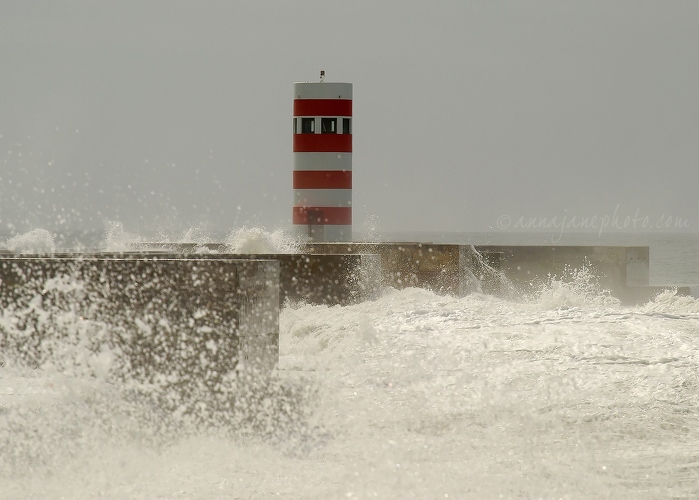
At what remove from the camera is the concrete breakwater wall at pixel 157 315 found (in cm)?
416

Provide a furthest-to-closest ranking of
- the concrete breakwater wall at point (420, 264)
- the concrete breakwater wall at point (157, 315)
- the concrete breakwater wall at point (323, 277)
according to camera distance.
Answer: the concrete breakwater wall at point (420, 264) → the concrete breakwater wall at point (323, 277) → the concrete breakwater wall at point (157, 315)

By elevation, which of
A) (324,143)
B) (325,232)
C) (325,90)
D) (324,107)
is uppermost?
(325,90)

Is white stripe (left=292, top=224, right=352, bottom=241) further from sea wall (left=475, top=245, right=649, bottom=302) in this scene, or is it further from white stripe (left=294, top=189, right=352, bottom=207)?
sea wall (left=475, top=245, right=649, bottom=302)

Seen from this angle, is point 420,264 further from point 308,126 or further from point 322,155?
point 308,126

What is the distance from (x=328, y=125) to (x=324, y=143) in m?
0.20

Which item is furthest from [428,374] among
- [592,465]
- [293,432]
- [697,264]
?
[697,264]

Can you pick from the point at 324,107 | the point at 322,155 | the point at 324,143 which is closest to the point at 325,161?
the point at 322,155

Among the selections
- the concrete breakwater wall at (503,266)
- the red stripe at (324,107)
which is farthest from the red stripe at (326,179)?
the concrete breakwater wall at (503,266)

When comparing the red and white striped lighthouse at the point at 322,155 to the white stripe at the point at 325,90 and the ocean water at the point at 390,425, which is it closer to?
the white stripe at the point at 325,90

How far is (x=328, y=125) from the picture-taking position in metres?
10.0

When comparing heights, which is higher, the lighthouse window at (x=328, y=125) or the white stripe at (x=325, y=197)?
the lighthouse window at (x=328, y=125)

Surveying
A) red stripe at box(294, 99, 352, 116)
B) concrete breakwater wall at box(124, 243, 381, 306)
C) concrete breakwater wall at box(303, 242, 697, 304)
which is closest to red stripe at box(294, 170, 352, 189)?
red stripe at box(294, 99, 352, 116)

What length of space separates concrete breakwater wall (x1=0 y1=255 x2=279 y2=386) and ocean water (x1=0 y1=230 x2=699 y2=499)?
2.8 inches

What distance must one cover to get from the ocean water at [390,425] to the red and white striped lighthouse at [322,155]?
4229 millimetres
